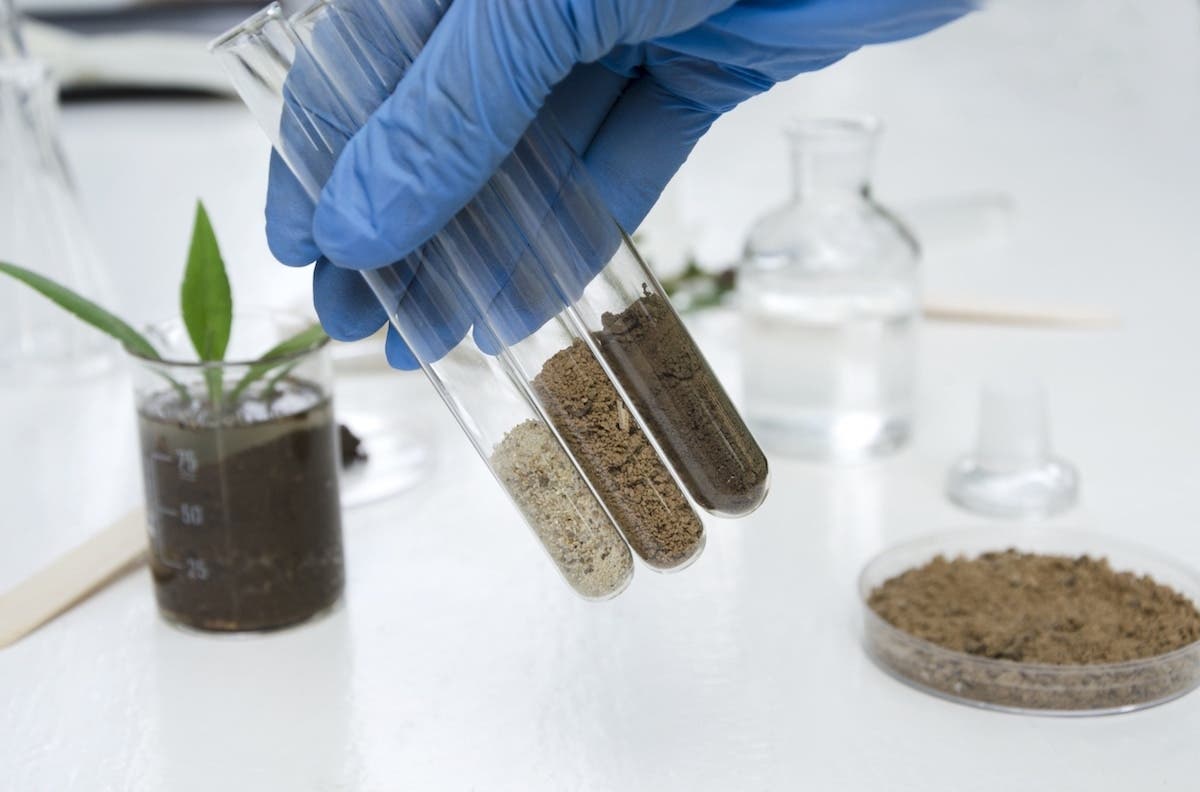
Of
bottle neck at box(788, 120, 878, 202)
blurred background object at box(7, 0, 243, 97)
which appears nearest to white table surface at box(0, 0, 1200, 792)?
bottle neck at box(788, 120, 878, 202)

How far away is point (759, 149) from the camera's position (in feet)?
7.61

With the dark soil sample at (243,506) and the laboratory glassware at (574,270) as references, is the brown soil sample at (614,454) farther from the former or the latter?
the dark soil sample at (243,506)

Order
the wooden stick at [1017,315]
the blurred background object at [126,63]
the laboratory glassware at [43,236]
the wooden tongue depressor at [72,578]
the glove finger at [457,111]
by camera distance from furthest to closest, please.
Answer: the blurred background object at [126,63], the wooden stick at [1017,315], the laboratory glassware at [43,236], the wooden tongue depressor at [72,578], the glove finger at [457,111]

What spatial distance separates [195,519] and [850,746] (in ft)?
1.37

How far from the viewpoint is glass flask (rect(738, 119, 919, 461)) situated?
1201 mm

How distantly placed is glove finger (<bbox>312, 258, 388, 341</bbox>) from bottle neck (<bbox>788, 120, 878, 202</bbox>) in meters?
0.48

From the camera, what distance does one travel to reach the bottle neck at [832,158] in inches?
46.8

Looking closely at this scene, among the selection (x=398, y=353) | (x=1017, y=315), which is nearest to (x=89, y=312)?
(x=398, y=353)

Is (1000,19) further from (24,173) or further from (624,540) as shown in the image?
(624,540)

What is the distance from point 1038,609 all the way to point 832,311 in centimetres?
41

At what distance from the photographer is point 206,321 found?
90 centimetres

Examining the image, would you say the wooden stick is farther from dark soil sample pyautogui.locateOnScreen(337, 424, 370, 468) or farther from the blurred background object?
the blurred background object

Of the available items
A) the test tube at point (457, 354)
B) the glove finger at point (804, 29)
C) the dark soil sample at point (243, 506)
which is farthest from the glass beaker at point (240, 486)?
the glove finger at point (804, 29)

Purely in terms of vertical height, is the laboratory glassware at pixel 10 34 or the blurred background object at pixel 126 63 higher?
the laboratory glassware at pixel 10 34
